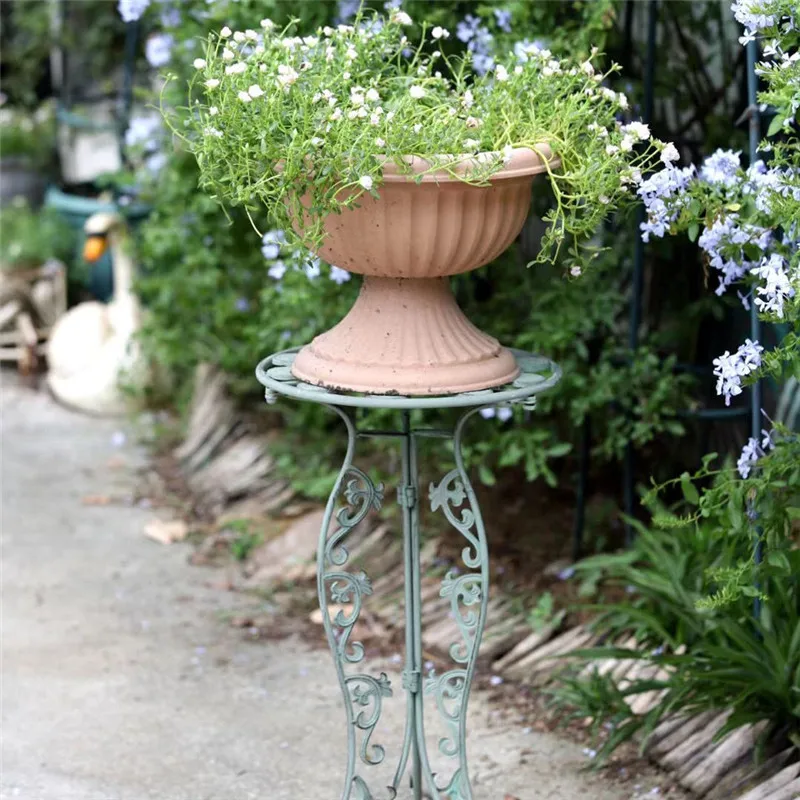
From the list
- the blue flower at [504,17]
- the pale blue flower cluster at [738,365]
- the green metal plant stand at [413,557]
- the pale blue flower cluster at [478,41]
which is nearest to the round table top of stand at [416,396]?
the green metal plant stand at [413,557]

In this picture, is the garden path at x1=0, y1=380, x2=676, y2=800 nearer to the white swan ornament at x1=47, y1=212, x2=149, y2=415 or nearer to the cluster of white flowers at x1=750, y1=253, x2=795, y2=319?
the white swan ornament at x1=47, y1=212, x2=149, y2=415

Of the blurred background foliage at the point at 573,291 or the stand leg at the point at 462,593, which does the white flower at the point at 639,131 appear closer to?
the stand leg at the point at 462,593

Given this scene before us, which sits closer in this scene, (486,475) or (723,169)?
(723,169)

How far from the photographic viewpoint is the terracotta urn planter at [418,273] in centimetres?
215

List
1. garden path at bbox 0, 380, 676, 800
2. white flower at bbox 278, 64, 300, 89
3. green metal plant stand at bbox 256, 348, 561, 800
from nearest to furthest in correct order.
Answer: white flower at bbox 278, 64, 300, 89, green metal plant stand at bbox 256, 348, 561, 800, garden path at bbox 0, 380, 676, 800

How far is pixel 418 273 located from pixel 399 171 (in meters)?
0.21

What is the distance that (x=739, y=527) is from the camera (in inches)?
96.2

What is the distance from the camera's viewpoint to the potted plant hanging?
209 centimetres

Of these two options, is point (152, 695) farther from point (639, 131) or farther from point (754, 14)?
point (754, 14)

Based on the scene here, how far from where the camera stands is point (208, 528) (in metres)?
4.26

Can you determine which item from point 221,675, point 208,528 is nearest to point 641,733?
point 221,675

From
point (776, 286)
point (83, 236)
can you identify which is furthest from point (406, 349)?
point (83, 236)

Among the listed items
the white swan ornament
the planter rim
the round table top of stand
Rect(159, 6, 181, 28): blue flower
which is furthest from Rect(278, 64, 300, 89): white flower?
the white swan ornament

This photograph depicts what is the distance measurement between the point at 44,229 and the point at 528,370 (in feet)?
13.6
